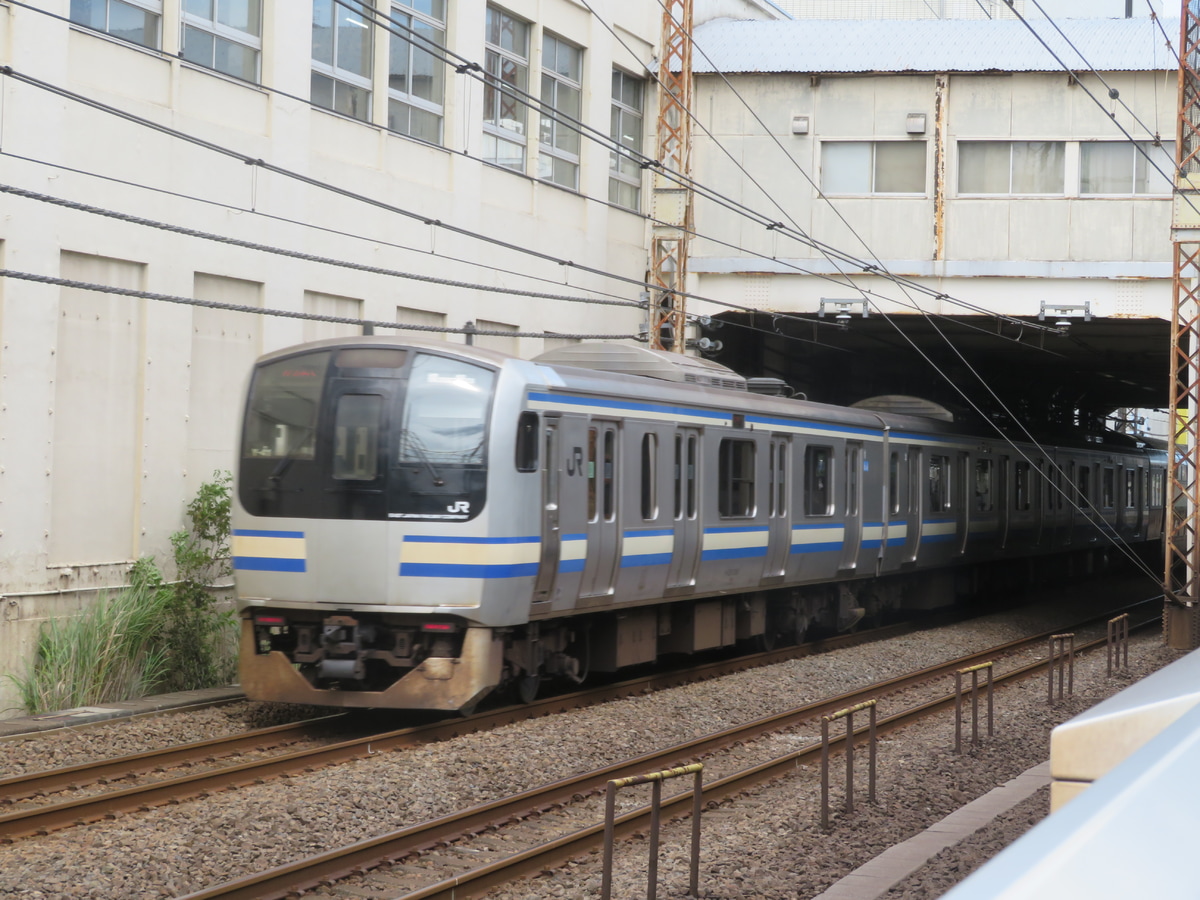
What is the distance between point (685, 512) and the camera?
13.6m

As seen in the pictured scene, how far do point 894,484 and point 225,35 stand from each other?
9.75 m

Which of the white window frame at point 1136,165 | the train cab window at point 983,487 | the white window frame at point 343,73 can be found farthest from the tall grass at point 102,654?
the white window frame at point 1136,165

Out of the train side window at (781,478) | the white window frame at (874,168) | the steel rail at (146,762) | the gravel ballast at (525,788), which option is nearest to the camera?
the gravel ballast at (525,788)

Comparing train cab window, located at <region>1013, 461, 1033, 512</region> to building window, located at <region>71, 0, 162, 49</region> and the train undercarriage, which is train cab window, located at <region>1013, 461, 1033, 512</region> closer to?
the train undercarriage

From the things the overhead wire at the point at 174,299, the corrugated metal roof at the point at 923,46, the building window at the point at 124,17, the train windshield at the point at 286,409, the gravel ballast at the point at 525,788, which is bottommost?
the gravel ballast at the point at 525,788

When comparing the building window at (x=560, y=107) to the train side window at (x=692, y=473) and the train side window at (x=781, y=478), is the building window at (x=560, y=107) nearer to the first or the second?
the train side window at (x=781, y=478)

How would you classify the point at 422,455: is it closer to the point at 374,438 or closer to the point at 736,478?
the point at 374,438

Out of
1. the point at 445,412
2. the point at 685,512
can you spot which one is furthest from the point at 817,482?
the point at 445,412

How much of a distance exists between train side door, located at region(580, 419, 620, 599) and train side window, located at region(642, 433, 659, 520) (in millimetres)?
535

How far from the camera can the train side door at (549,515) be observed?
11227 mm

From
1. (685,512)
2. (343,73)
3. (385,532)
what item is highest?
(343,73)

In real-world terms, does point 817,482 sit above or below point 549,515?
above

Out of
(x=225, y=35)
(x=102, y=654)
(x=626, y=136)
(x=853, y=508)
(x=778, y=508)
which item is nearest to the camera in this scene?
(x=102, y=654)

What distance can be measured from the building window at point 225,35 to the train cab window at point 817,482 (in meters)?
7.17
